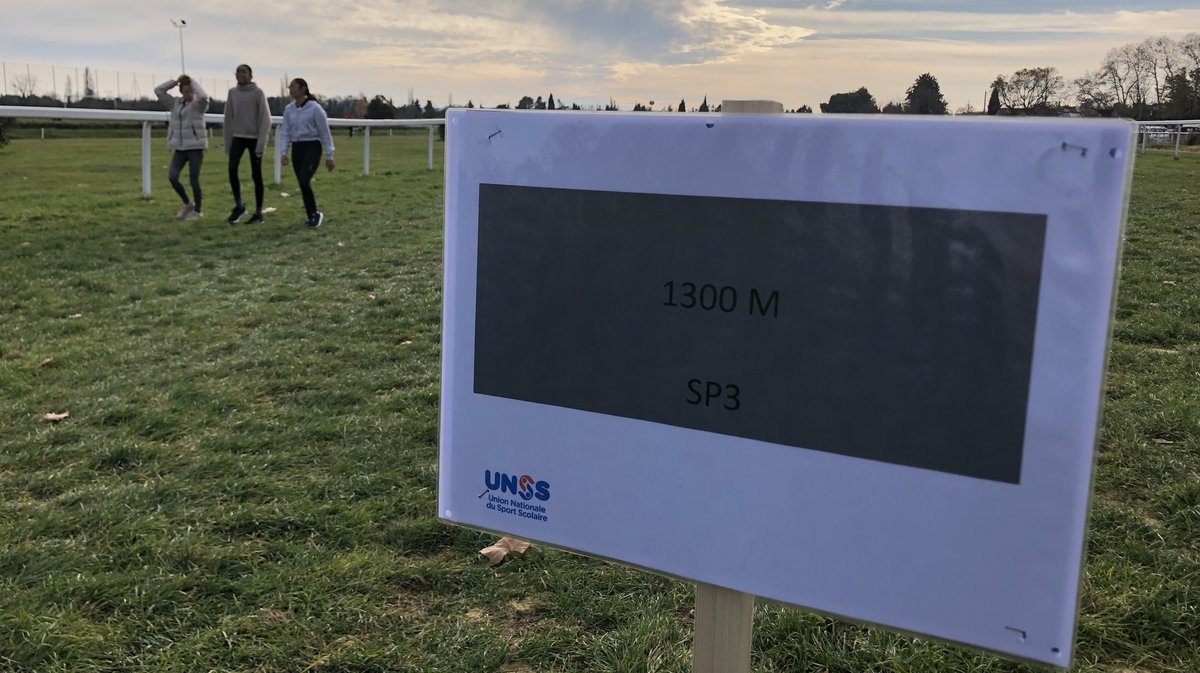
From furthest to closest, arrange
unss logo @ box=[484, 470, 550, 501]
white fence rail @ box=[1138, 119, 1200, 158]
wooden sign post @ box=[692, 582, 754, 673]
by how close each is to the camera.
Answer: white fence rail @ box=[1138, 119, 1200, 158] → unss logo @ box=[484, 470, 550, 501] → wooden sign post @ box=[692, 582, 754, 673]

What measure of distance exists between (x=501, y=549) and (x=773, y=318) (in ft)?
6.09

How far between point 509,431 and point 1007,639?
0.99 m

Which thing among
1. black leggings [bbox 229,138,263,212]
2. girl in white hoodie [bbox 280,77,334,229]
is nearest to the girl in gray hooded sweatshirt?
black leggings [bbox 229,138,263,212]

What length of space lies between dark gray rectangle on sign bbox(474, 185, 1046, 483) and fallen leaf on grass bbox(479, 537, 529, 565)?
4.40 feet

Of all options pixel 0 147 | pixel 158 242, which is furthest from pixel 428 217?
pixel 0 147

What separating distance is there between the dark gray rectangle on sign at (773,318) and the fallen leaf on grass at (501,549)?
1.34 meters

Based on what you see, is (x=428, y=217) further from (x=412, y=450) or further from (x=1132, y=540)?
(x=1132, y=540)

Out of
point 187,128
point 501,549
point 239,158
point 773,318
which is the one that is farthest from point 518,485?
point 187,128

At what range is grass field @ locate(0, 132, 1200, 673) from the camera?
260 cm

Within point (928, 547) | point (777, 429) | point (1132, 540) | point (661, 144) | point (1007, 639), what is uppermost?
point (661, 144)

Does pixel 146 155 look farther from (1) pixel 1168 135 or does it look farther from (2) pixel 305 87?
(1) pixel 1168 135

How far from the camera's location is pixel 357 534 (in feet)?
10.7

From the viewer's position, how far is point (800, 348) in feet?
5.20

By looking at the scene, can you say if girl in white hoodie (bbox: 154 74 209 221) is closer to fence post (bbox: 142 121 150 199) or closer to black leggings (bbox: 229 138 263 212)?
black leggings (bbox: 229 138 263 212)
